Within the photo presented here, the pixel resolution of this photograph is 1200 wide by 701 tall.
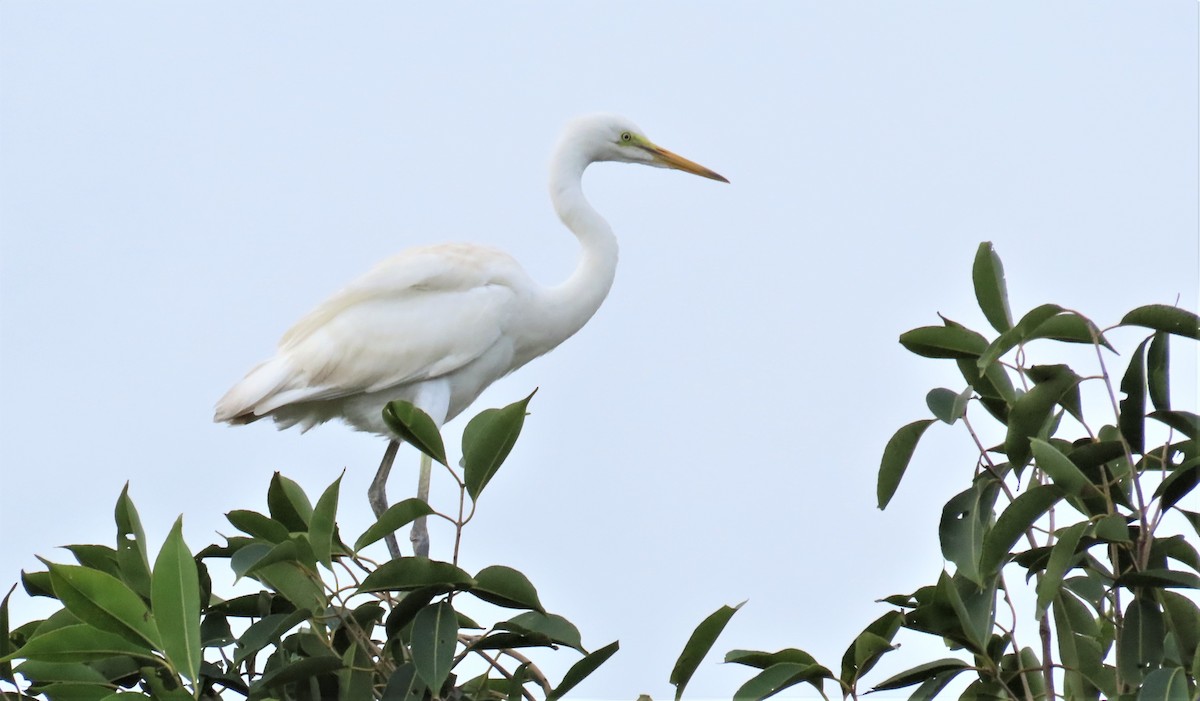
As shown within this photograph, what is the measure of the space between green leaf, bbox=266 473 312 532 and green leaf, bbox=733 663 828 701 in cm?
69

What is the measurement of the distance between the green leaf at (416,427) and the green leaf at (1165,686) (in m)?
0.92

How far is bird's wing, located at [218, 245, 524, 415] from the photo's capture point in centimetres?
399

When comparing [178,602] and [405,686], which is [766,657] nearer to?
[405,686]

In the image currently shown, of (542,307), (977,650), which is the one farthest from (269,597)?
(542,307)

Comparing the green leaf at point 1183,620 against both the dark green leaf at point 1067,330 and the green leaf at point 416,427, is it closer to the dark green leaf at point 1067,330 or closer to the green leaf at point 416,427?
the dark green leaf at point 1067,330

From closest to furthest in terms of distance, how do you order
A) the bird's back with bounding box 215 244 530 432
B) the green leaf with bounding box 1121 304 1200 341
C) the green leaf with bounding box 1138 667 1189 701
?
the green leaf with bounding box 1138 667 1189 701, the green leaf with bounding box 1121 304 1200 341, the bird's back with bounding box 215 244 530 432

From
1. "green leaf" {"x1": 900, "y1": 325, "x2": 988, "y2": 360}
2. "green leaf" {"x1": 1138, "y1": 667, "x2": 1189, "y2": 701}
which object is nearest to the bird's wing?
"green leaf" {"x1": 900, "y1": 325, "x2": 988, "y2": 360}

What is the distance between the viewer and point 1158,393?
1903mm

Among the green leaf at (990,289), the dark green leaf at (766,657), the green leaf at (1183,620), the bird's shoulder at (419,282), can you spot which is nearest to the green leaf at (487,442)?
the dark green leaf at (766,657)

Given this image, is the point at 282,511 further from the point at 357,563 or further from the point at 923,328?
the point at 923,328

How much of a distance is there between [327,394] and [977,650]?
2.45 metres

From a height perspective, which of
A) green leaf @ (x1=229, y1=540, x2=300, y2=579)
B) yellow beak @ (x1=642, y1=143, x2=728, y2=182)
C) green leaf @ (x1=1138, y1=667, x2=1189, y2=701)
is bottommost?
green leaf @ (x1=1138, y1=667, x2=1189, y2=701)

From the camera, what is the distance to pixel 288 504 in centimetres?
207

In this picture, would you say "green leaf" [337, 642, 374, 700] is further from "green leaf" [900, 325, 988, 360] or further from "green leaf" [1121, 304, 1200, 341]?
"green leaf" [1121, 304, 1200, 341]
